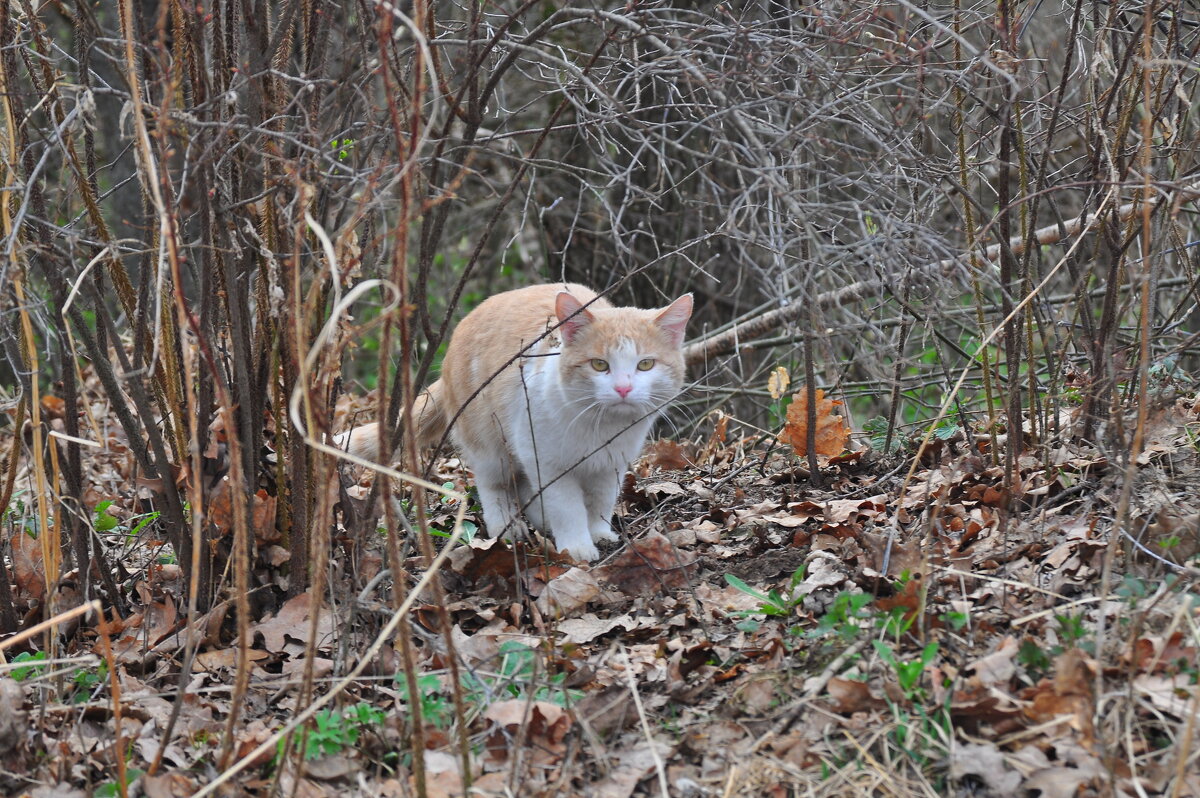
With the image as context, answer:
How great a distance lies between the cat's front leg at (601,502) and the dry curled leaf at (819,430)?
739 millimetres

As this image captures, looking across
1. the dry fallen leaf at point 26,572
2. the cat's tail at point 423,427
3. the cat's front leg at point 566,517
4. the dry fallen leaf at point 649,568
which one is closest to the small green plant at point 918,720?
the dry fallen leaf at point 649,568

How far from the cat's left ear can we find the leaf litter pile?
831mm

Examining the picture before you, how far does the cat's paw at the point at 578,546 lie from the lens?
12.5 ft

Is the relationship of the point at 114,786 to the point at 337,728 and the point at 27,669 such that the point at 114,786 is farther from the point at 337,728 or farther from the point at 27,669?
the point at 27,669

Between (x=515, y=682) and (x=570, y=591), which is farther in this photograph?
(x=570, y=591)

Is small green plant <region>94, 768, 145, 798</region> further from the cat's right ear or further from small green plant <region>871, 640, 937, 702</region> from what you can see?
the cat's right ear

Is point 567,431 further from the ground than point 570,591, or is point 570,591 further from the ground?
point 567,431

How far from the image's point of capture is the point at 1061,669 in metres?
2.20

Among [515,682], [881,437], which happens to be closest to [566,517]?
[515,682]

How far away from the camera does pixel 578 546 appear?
151 inches

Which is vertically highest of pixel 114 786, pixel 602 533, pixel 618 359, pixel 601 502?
pixel 618 359

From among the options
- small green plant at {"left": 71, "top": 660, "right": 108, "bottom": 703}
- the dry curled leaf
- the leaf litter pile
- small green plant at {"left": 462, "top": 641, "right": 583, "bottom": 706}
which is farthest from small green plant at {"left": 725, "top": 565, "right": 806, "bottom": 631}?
small green plant at {"left": 71, "top": 660, "right": 108, "bottom": 703}

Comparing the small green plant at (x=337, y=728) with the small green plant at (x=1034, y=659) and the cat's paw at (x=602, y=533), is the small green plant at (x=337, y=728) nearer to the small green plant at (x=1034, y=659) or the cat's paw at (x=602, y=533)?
the small green plant at (x=1034, y=659)

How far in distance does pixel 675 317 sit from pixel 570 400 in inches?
20.9
